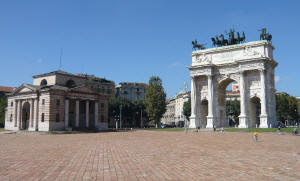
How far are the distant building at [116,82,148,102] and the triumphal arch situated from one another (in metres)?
55.9

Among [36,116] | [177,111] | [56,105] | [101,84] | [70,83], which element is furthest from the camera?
[177,111]

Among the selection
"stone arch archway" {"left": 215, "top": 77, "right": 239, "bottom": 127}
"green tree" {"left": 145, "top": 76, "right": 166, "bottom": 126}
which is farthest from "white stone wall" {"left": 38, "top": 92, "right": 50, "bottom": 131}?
"stone arch archway" {"left": 215, "top": 77, "right": 239, "bottom": 127}

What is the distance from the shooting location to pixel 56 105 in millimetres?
53438

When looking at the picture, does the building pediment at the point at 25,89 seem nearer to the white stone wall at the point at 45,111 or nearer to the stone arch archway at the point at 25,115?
the white stone wall at the point at 45,111

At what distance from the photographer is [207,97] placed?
60844 mm

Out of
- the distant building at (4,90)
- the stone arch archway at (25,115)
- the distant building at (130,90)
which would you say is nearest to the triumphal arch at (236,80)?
the stone arch archway at (25,115)

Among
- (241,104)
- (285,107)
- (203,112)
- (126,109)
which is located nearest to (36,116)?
(203,112)

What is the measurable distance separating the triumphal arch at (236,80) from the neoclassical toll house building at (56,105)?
2266cm

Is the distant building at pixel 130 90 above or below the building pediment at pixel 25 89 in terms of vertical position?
above

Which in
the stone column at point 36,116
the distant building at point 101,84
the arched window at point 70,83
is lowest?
the stone column at point 36,116

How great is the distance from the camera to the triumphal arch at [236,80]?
5372 centimetres

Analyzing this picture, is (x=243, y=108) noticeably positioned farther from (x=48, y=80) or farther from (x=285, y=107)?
(x=48, y=80)

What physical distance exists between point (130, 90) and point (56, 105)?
64033 mm

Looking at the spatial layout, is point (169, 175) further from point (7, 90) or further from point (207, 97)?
point (7, 90)
